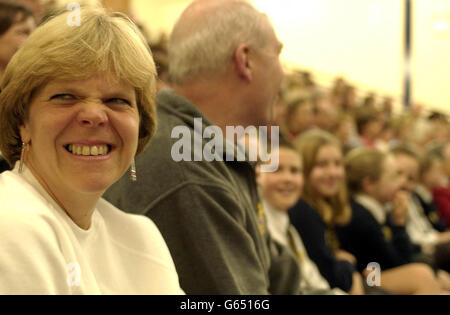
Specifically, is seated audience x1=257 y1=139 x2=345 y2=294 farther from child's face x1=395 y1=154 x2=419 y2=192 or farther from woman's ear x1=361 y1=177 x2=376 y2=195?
child's face x1=395 y1=154 x2=419 y2=192

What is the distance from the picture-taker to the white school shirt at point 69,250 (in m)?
0.71

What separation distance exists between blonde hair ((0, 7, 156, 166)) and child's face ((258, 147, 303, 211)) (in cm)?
125

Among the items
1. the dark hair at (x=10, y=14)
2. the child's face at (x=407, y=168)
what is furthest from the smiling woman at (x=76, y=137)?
Result: the child's face at (x=407, y=168)

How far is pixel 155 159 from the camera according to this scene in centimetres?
124

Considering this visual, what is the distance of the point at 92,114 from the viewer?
2.75 ft

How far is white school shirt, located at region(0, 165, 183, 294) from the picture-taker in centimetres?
71

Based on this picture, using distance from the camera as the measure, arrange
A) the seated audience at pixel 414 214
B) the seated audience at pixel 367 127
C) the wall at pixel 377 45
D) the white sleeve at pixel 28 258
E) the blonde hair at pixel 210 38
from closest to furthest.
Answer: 1. the white sleeve at pixel 28 258
2. the blonde hair at pixel 210 38
3. the seated audience at pixel 414 214
4. the seated audience at pixel 367 127
5. the wall at pixel 377 45

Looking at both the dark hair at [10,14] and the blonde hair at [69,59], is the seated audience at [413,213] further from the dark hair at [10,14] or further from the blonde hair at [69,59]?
the blonde hair at [69,59]

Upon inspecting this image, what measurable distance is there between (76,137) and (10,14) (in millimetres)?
1000

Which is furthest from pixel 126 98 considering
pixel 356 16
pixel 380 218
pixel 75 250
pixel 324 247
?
pixel 356 16

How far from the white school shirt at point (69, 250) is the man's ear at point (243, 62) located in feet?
2.11

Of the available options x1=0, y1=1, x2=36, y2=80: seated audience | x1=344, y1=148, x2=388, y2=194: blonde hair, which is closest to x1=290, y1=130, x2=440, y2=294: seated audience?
x1=344, y1=148, x2=388, y2=194: blonde hair

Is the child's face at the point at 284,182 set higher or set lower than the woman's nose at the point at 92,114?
lower
